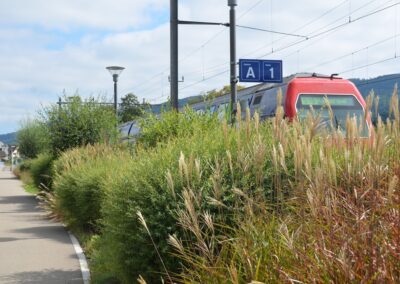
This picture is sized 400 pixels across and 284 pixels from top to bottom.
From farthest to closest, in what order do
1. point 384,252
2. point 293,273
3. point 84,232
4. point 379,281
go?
point 84,232, point 293,273, point 384,252, point 379,281

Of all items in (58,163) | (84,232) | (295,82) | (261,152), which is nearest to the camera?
(261,152)

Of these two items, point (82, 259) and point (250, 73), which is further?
point (250, 73)

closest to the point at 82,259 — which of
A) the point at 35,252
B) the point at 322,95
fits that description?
the point at 35,252

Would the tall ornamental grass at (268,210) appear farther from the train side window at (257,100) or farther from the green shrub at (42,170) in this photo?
the green shrub at (42,170)

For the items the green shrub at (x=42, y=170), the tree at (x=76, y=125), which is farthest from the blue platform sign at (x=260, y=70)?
the green shrub at (x=42, y=170)

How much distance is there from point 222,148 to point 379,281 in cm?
365

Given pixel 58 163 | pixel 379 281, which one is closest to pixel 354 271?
pixel 379 281

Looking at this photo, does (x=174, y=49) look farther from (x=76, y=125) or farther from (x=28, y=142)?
(x=28, y=142)

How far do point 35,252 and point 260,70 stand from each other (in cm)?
736

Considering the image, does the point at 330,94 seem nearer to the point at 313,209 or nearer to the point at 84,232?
the point at 84,232

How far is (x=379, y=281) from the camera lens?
2.36 metres

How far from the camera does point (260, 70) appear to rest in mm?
15047

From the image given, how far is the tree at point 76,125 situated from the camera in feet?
70.3

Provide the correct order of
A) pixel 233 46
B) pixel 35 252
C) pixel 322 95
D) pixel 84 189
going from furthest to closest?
pixel 322 95
pixel 233 46
pixel 84 189
pixel 35 252
